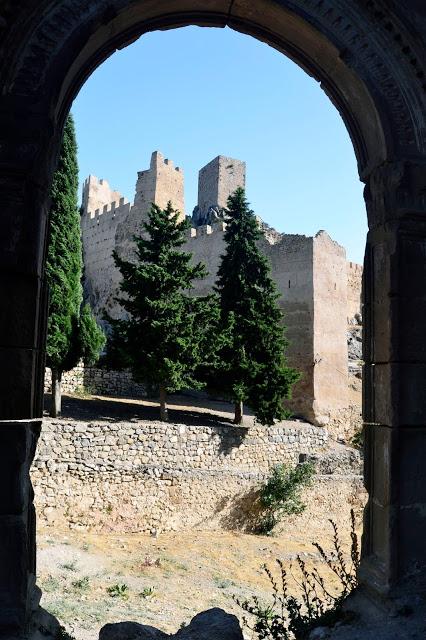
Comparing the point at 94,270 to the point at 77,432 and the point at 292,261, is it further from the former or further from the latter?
the point at 77,432

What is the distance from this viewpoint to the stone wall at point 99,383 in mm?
21541

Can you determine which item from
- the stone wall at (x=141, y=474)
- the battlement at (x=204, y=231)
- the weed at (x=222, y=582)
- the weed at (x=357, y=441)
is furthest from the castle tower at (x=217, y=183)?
the weed at (x=222, y=582)

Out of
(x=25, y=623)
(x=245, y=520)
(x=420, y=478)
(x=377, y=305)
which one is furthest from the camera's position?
(x=245, y=520)

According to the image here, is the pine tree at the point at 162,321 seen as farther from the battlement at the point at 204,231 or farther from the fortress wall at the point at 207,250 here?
the battlement at the point at 204,231

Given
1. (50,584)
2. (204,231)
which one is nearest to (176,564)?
(50,584)

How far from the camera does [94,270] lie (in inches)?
1571

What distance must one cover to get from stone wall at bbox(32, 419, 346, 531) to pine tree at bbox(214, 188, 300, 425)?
5.55 feet

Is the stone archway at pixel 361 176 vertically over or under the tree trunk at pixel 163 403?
over

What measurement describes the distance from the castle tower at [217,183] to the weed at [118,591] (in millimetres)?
39626

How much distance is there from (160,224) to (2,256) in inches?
624

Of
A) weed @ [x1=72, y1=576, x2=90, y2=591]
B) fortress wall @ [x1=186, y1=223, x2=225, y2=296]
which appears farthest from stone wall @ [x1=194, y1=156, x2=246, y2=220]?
weed @ [x1=72, y1=576, x2=90, y2=591]

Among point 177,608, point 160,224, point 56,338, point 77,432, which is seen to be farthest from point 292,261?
point 177,608

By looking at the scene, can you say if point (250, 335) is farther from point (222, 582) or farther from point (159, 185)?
point (159, 185)

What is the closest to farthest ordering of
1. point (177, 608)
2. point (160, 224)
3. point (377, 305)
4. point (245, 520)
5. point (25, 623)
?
point (25, 623)
point (377, 305)
point (177, 608)
point (245, 520)
point (160, 224)
